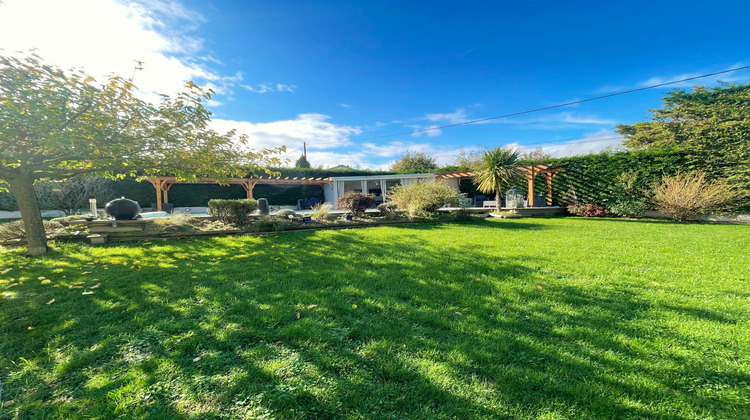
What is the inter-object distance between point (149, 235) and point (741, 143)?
70.7ft

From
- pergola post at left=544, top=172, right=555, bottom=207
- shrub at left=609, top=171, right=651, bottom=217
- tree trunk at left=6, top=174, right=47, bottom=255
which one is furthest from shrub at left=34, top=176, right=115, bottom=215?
shrub at left=609, top=171, right=651, bottom=217

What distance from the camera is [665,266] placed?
3967 millimetres

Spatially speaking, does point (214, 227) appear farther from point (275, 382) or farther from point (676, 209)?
point (676, 209)

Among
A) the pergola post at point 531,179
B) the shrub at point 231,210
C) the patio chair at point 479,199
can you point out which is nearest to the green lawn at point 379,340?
the shrub at point 231,210

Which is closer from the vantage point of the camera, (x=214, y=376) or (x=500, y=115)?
(x=214, y=376)

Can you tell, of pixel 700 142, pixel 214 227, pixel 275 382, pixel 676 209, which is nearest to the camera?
pixel 275 382

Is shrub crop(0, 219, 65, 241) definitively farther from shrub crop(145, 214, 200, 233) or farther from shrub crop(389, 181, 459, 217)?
shrub crop(389, 181, 459, 217)

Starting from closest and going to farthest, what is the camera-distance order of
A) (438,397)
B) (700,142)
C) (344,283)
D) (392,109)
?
(438,397), (344,283), (700,142), (392,109)

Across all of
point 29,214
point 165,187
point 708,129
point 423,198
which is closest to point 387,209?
point 423,198

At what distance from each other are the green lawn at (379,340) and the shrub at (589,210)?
9137 mm

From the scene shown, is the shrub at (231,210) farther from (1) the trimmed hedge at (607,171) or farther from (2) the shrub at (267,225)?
(1) the trimmed hedge at (607,171)

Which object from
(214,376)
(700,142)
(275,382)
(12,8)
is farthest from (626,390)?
(700,142)

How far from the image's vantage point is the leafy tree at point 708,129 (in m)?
10.3

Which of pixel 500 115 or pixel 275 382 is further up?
pixel 500 115
